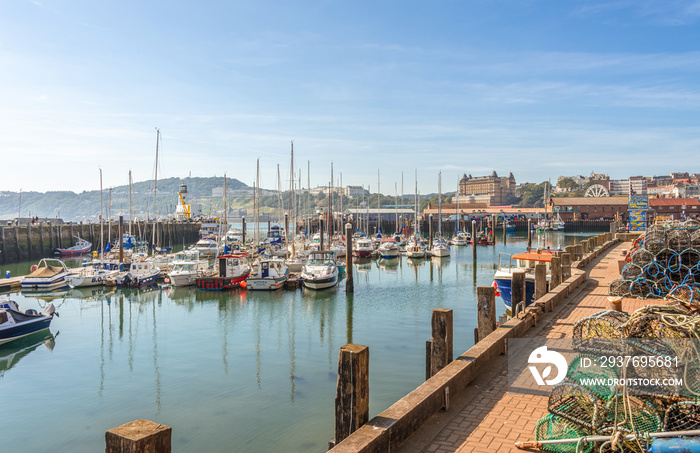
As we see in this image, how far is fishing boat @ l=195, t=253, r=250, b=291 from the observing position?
124 ft

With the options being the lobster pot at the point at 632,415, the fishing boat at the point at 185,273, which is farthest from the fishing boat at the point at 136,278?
the lobster pot at the point at 632,415

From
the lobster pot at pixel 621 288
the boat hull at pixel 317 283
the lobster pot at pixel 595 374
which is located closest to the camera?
the lobster pot at pixel 595 374

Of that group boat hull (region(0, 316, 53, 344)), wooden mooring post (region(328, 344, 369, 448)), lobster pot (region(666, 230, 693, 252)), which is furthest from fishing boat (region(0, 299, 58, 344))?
lobster pot (region(666, 230, 693, 252))

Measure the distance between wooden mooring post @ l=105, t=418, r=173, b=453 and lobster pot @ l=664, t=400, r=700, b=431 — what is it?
18.9 feet

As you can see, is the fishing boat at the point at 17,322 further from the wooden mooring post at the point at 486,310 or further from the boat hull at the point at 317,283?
the wooden mooring post at the point at 486,310

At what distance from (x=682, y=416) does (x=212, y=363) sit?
1729 cm

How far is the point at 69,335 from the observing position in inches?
1019

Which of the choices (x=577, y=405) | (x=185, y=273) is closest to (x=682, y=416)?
(x=577, y=405)

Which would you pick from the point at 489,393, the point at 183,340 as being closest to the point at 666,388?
the point at 489,393

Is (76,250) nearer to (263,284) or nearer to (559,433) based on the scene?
(263,284)

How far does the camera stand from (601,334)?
7.68m

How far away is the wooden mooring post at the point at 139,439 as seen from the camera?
488 centimetres

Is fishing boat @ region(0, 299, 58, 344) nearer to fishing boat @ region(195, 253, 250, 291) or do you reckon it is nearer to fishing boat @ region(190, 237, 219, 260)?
fishing boat @ region(195, 253, 250, 291)

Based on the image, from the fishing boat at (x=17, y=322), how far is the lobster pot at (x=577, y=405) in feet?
79.5
